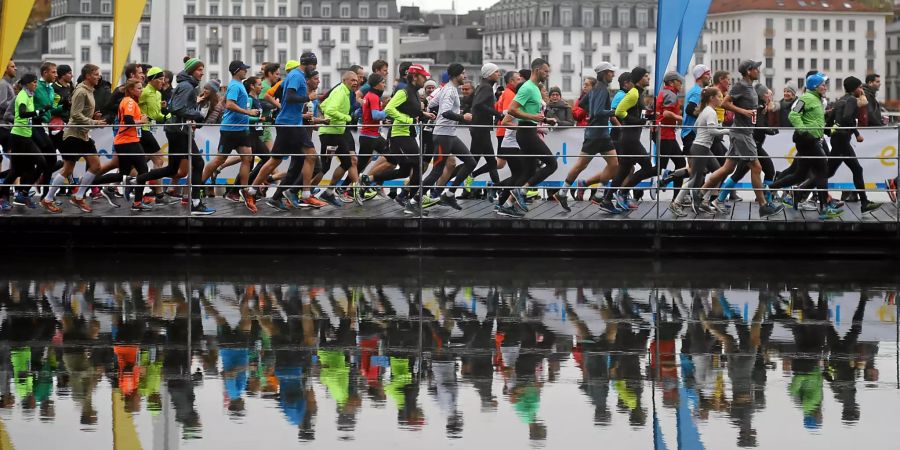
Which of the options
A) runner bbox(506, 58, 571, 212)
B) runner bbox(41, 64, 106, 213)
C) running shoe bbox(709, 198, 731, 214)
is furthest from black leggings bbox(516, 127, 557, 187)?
runner bbox(41, 64, 106, 213)

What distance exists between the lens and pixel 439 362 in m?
10.5

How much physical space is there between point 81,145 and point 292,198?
2.57 meters

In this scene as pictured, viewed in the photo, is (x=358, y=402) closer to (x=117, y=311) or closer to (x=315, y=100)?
(x=117, y=311)

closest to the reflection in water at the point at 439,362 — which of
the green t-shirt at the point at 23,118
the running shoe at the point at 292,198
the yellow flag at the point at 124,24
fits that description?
the running shoe at the point at 292,198

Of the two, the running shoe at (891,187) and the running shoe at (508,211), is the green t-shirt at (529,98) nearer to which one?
the running shoe at (508,211)

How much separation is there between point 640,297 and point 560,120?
10219 millimetres

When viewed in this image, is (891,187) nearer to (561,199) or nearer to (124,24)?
(561,199)

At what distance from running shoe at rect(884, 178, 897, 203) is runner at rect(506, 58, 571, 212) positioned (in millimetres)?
3512

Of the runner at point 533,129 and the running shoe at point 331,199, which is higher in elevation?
the runner at point 533,129

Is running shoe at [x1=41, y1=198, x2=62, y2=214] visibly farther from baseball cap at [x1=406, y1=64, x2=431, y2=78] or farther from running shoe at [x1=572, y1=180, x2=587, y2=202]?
running shoe at [x1=572, y1=180, x2=587, y2=202]

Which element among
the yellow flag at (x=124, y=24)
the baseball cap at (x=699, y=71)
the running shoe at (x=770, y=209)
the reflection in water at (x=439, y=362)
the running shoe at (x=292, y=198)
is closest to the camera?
the reflection in water at (x=439, y=362)

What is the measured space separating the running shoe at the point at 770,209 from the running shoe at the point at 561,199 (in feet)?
6.97

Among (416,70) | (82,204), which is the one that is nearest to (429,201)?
(416,70)

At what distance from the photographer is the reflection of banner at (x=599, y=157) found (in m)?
18.2
